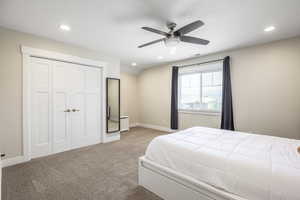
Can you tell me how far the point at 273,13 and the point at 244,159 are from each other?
224cm

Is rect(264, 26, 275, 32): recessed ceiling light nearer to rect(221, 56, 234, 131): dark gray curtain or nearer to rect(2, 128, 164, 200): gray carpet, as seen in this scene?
rect(221, 56, 234, 131): dark gray curtain

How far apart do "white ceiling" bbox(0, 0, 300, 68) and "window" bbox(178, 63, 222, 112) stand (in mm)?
1230

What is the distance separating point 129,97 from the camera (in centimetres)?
597

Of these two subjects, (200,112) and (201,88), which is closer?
(200,112)

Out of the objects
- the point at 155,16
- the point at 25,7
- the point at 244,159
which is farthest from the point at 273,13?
the point at 25,7

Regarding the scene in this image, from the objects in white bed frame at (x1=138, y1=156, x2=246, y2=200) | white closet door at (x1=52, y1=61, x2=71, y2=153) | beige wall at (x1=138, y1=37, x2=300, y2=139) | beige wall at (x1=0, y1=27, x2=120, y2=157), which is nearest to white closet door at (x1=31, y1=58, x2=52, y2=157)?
white closet door at (x1=52, y1=61, x2=71, y2=153)

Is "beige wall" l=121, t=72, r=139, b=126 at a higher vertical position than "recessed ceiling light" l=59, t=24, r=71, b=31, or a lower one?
lower

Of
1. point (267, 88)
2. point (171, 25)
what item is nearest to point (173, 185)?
point (171, 25)

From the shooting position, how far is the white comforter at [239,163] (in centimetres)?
109

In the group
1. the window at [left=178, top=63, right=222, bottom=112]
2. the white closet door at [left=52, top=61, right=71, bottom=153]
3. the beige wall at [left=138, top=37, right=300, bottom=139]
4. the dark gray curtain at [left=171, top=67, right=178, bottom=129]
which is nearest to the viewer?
the beige wall at [left=138, top=37, right=300, bottom=139]

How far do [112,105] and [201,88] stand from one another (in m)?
2.85

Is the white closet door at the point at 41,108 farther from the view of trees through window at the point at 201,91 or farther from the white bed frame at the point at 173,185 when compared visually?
the view of trees through window at the point at 201,91

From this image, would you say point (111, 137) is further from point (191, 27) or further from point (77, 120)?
point (191, 27)

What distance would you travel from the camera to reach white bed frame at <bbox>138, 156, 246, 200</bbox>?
1.34 metres
